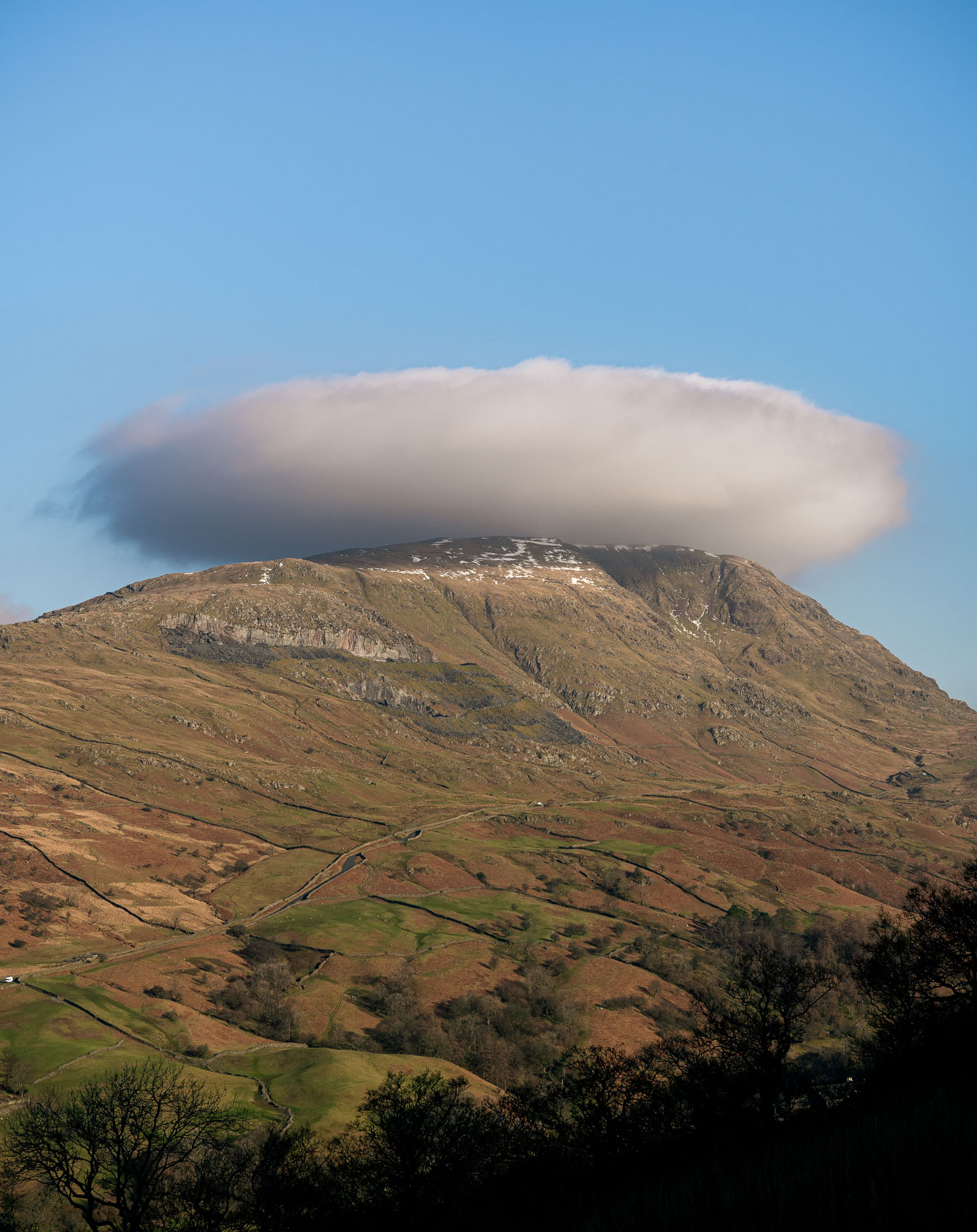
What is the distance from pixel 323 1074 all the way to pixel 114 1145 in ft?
145

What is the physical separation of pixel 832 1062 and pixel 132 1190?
86075mm

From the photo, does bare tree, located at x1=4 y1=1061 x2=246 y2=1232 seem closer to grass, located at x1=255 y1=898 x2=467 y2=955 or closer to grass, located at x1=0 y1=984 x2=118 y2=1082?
grass, located at x1=0 y1=984 x2=118 y2=1082

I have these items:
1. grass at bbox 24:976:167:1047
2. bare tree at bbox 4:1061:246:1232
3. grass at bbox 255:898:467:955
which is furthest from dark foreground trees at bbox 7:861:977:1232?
grass at bbox 255:898:467:955

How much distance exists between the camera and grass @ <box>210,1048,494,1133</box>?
3556 inches

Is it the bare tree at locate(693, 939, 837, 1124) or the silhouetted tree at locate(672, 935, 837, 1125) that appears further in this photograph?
the silhouetted tree at locate(672, 935, 837, 1125)

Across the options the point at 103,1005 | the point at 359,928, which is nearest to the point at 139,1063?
the point at 103,1005

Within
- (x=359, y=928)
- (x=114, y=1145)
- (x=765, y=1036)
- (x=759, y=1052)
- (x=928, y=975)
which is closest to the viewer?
(x=765, y=1036)

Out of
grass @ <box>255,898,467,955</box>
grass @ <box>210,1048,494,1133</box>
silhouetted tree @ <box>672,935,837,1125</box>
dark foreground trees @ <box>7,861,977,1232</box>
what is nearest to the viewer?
dark foreground trees @ <box>7,861,977,1232</box>

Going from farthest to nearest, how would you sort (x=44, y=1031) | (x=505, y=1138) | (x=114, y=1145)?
(x=44, y=1031) → (x=505, y=1138) → (x=114, y=1145)

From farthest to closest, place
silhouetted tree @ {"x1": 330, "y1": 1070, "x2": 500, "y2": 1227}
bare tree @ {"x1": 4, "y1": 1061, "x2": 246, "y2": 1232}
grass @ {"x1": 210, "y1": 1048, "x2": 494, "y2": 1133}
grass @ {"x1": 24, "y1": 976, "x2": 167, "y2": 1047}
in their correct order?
grass @ {"x1": 24, "y1": 976, "x2": 167, "y2": 1047} → grass @ {"x1": 210, "y1": 1048, "x2": 494, "y2": 1133} → silhouetted tree @ {"x1": 330, "y1": 1070, "x2": 500, "y2": 1227} → bare tree @ {"x1": 4, "y1": 1061, "x2": 246, "y2": 1232}

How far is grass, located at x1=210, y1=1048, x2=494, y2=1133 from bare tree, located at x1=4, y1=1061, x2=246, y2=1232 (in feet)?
29.3

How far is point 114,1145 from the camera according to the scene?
61.3 meters

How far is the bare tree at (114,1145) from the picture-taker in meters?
53.9

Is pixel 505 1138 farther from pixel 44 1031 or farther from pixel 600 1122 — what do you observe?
pixel 44 1031
